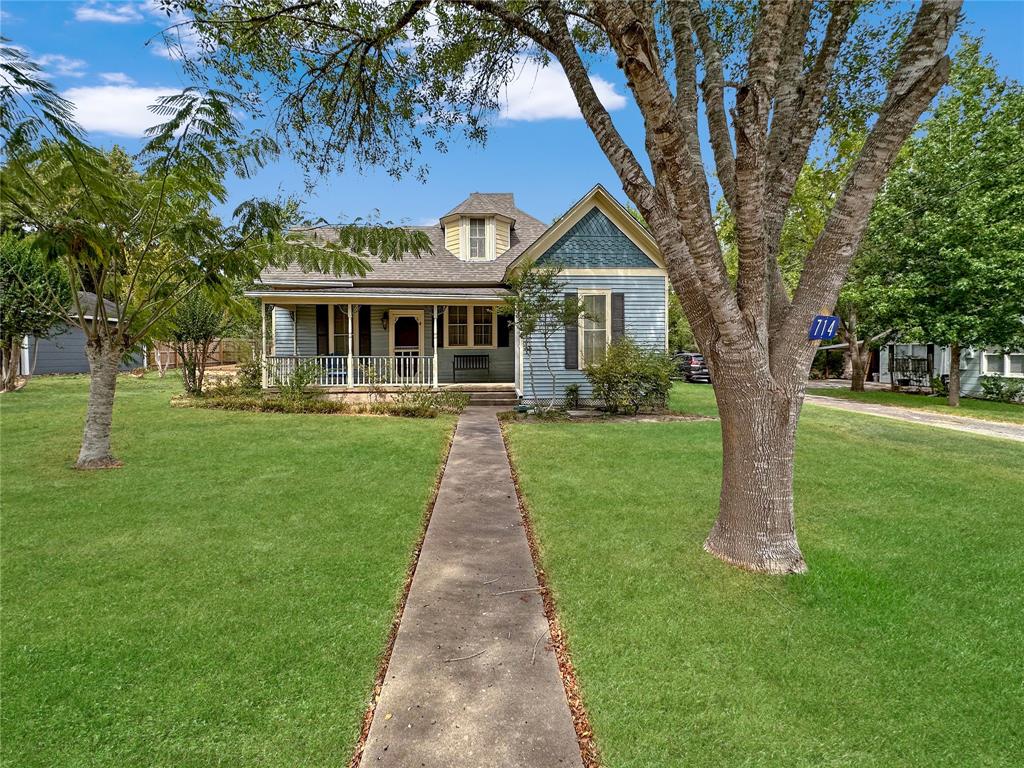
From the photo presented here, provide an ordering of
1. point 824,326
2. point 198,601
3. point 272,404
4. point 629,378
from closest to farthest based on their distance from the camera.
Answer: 1. point 198,601
2. point 824,326
3. point 629,378
4. point 272,404

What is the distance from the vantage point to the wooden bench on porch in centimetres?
1627

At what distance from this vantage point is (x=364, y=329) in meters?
16.2

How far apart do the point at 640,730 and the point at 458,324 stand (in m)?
14.6

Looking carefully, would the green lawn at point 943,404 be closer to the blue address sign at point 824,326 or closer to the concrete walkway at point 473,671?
the blue address sign at point 824,326

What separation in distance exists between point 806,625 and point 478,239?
15.9 metres

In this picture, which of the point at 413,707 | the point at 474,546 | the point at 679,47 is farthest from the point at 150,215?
the point at 413,707

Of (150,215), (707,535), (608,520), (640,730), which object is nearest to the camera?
(640,730)

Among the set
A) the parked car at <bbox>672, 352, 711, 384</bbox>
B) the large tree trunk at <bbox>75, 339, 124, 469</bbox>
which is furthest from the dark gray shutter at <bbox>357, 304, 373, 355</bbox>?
the parked car at <bbox>672, 352, 711, 384</bbox>

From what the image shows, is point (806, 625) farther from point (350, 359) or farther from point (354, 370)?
point (354, 370)

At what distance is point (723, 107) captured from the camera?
466cm

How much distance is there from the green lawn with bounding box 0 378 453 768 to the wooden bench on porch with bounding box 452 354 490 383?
8.36 metres

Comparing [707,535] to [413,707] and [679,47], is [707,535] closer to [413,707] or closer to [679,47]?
[413,707]

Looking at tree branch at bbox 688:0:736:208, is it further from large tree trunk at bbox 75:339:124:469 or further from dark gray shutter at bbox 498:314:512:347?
dark gray shutter at bbox 498:314:512:347

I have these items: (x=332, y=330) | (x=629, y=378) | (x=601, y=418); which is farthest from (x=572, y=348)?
(x=332, y=330)
